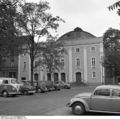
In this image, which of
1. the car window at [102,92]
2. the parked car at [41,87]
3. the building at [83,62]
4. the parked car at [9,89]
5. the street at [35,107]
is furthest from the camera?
the building at [83,62]

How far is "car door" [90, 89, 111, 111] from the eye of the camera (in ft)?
38.3

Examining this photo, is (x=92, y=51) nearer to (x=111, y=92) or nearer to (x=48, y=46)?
(x=48, y=46)

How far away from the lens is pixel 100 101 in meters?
11.8

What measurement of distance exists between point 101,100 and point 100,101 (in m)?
0.08

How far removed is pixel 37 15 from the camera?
127 ft

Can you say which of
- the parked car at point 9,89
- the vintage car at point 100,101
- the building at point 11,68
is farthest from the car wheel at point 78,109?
the building at point 11,68

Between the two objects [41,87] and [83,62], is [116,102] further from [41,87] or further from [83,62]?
[83,62]

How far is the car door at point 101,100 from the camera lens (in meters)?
11.7

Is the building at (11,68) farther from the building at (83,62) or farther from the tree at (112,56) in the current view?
the tree at (112,56)

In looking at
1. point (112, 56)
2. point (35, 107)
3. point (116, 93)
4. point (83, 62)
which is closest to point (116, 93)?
point (116, 93)

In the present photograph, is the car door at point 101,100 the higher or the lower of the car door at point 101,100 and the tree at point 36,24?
the lower

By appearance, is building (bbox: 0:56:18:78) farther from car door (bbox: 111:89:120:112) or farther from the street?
car door (bbox: 111:89:120:112)

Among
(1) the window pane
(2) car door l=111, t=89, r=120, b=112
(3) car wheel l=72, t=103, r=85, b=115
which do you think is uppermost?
(1) the window pane

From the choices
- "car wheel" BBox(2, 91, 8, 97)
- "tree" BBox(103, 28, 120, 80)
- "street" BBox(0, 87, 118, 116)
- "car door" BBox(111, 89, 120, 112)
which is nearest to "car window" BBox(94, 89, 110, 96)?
"car door" BBox(111, 89, 120, 112)
